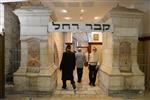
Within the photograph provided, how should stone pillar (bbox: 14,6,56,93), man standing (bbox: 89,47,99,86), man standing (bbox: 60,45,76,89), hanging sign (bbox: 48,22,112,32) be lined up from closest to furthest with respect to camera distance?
stone pillar (bbox: 14,6,56,93) < hanging sign (bbox: 48,22,112,32) < man standing (bbox: 60,45,76,89) < man standing (bbox: 89,47,99,86)

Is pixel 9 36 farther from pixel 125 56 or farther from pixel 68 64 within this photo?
pixel 125 56

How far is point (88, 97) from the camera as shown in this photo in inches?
339

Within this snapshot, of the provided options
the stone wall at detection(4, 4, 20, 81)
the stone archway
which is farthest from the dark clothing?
the stone wall at detection(4, 4, 20, 81)

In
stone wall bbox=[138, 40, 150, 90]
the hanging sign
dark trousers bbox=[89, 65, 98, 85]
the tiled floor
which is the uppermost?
the hanging sign

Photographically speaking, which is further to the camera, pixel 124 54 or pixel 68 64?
pixel 68 64

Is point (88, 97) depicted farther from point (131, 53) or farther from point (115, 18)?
point (115, 18)

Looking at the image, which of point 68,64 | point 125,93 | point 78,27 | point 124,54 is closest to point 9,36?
point 68,64

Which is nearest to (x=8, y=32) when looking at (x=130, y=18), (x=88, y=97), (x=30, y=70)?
(x=30, y=70)

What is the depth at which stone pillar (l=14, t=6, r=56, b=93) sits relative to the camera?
8.67 meters

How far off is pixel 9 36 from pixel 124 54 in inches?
153

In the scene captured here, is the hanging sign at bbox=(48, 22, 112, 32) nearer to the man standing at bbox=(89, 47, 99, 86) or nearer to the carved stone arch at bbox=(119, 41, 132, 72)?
the carved stone arch at bbox=(119, 41, 132, 72)

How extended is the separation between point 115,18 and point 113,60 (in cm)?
130

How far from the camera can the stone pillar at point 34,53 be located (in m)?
8.67

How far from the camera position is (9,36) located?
31.8 ft
